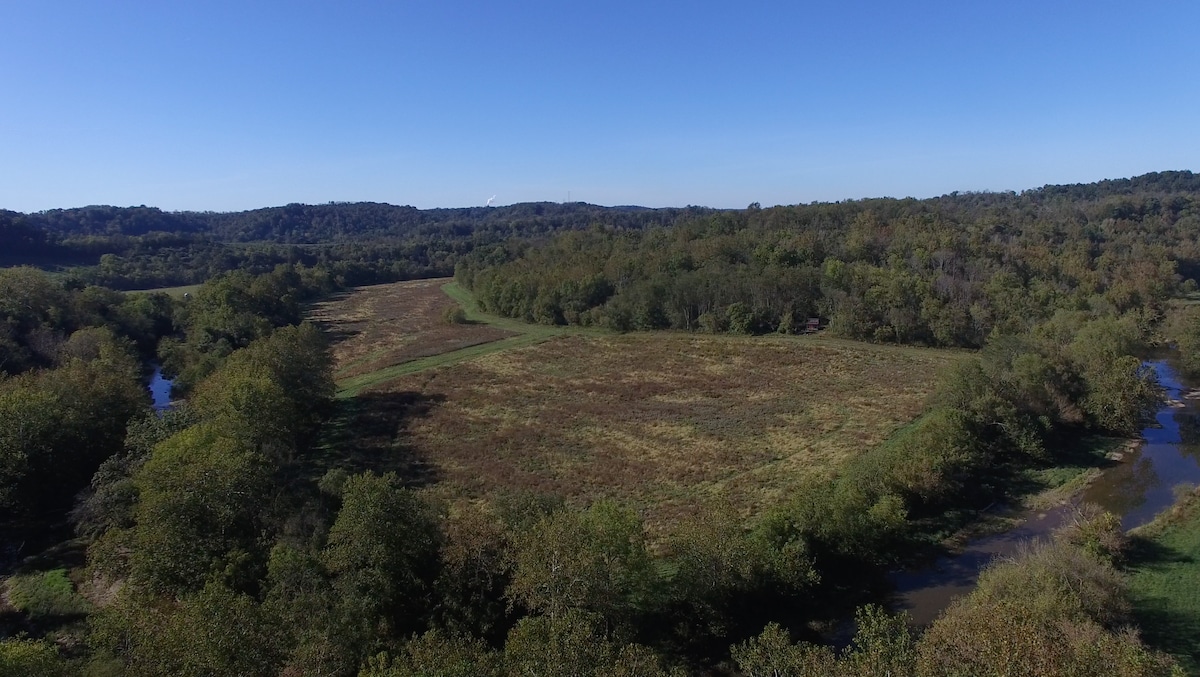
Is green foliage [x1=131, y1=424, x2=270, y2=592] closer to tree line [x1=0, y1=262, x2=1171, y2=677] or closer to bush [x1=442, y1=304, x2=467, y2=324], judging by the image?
tree line [x1=0, y1=262, x2=1171, y2=677]

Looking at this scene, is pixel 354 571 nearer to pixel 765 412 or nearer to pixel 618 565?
pixel 618 565

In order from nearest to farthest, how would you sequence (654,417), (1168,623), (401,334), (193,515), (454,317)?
1. (1168,623)
2. (193,515)
3. (654,417)
4. (401,334)
5. (454,317)

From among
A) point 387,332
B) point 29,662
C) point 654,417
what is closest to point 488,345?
point 387,332

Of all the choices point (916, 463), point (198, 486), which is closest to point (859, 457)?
point (916, 463)

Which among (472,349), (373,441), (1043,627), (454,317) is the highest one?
(1043,627)

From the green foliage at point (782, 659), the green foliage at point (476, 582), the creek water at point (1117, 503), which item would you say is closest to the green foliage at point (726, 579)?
the creek water at point (1117, 503)

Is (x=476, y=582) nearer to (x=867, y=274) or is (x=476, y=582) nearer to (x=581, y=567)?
(x=581, y=567)

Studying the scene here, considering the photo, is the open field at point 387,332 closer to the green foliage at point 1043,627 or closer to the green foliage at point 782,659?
the green foliage at point 782,659
